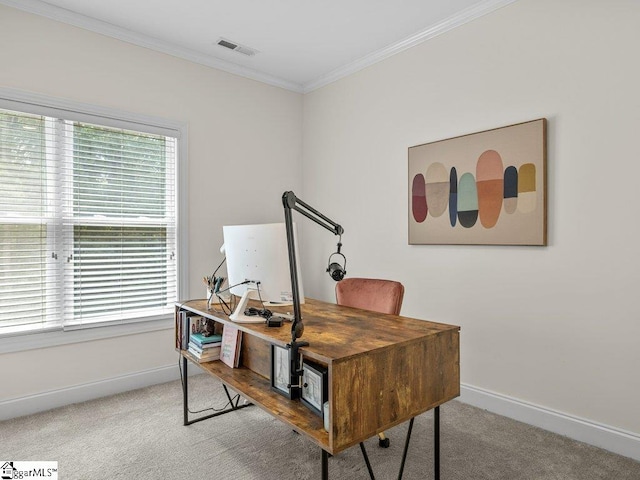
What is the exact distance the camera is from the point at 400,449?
2248 mm

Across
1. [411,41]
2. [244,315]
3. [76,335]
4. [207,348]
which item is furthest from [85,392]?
[411,41]

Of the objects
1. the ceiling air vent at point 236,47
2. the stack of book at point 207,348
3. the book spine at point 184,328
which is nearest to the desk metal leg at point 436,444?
the stack of book at point 207,348

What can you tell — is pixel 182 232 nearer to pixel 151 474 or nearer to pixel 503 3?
pixel 151 474

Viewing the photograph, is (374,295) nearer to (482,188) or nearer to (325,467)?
(482,188)

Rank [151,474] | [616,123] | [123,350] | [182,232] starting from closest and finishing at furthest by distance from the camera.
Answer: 1. [151,474]
2. [616,123]
3. [123,350]
4. [182,232]

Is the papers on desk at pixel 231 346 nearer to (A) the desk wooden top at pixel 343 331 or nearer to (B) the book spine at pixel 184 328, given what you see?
(A) the desk wooden top at pixel 343 331

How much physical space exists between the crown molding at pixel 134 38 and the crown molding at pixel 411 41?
46 centimetres

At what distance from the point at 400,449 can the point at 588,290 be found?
1.46 metres

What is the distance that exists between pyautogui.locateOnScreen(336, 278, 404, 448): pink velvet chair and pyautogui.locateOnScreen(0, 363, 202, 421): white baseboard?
1768mm

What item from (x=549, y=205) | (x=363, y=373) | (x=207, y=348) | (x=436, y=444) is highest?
(x=549, y=205)

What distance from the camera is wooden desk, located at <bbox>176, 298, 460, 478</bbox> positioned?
1343mm

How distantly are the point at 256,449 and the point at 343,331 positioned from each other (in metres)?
1.07

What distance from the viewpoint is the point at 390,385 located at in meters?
1.48

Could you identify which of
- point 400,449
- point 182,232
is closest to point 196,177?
point 182,232
